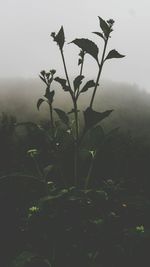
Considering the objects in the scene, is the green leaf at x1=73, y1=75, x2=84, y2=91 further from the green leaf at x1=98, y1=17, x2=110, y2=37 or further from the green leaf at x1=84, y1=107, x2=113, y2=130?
the green leaf at x1=98, y1=17, x2=110, y2=37

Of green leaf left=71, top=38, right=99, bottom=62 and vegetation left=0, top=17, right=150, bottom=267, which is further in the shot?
green leaf left=71, top=38, right=99, bottom=62

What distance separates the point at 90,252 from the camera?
248 cm

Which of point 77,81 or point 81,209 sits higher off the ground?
point 77,81

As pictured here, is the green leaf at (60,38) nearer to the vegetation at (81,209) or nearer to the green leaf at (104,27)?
the vegetation at (81,209)

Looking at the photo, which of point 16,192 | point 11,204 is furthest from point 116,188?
point 16,192

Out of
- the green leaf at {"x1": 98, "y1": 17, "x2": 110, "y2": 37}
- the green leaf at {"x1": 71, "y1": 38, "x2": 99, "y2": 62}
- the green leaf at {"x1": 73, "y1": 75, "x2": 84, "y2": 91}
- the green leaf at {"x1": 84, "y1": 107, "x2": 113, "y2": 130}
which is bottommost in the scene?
the green leaf at {"x1": 84, "y1": 107, "x2": 113, "y2": 130}

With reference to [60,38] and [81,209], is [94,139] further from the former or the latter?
[60,38]

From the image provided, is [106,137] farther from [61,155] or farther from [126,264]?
[126,264]

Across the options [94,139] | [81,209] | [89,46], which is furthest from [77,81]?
[81,209]

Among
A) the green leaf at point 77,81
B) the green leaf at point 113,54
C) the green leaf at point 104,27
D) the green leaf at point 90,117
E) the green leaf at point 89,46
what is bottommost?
the green leaf at point 90,117

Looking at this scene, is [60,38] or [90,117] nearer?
[90,117]

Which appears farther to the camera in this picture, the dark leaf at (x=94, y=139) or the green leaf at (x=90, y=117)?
the dark leaf at (x=94, y=139)

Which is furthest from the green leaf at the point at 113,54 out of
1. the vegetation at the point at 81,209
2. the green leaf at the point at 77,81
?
the green leaf at the point at 77,81

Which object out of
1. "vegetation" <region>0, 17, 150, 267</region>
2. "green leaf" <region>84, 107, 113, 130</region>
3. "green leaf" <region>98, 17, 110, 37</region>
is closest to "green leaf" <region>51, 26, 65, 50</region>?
"vegetation" <region>0, 17, 150, 267</region>
